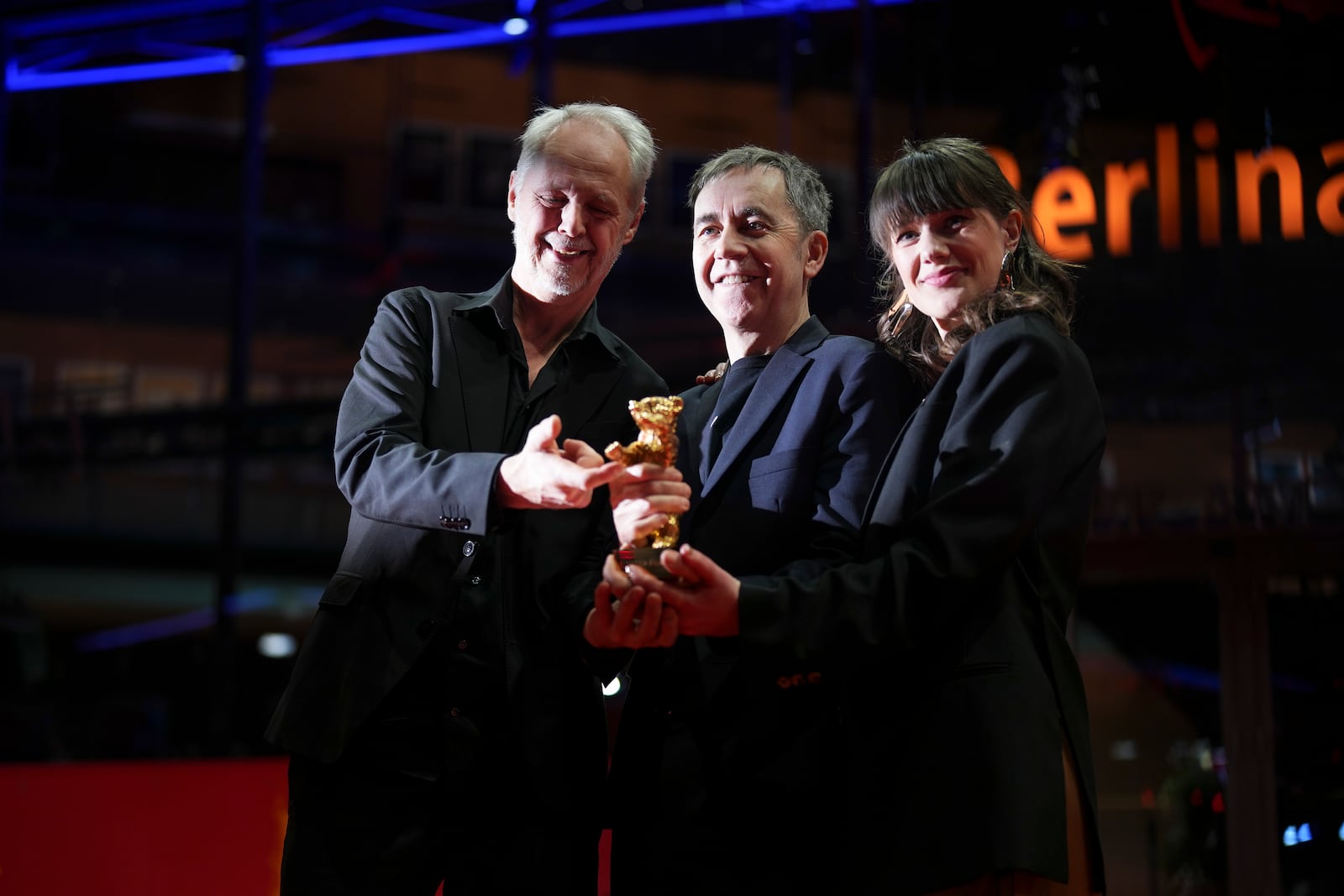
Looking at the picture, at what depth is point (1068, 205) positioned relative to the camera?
5633 millimetres

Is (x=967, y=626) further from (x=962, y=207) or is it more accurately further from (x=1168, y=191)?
(x=1168, y=191)

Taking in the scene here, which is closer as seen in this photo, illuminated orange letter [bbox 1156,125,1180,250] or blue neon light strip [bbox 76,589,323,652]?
illuminated orange letter [bbox 1156,125,1180,250]

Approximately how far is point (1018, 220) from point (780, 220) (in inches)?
15.2

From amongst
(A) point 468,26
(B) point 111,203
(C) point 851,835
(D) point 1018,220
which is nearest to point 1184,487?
(D) point 1018,220

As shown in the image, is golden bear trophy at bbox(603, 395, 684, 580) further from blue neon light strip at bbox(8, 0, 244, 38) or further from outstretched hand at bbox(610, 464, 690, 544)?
blue neon light strip at bbox(8, 0, 244, 38)

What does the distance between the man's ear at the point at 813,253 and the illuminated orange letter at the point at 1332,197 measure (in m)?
3.92

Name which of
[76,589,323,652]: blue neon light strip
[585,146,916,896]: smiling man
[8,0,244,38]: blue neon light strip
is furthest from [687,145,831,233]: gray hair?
[76,589,323,652]: blue neon light strip

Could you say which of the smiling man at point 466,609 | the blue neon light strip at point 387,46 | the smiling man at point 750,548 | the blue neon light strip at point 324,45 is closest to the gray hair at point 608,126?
the smiling man at point 466,609

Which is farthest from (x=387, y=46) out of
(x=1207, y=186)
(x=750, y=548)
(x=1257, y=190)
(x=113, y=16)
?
(x=750, y=548)

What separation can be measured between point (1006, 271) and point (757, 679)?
0.73 metres

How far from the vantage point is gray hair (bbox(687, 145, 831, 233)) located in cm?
205

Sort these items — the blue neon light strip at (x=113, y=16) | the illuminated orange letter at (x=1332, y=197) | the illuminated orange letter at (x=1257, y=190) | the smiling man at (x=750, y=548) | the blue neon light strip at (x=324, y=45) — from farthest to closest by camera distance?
the blue neon light strip at (x=324, y=45) < the blue neon light strip at (x=113, y=16) < the illuminated orange letter at (x=1257, y=190) < the illuminated orange letter at (x=1332, y=197) < the smiling man at (x=750, y=548)

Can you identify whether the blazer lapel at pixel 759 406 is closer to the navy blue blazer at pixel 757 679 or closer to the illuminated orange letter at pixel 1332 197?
the navy blue blazer at pixel 757 679

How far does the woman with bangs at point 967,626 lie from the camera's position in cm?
151
